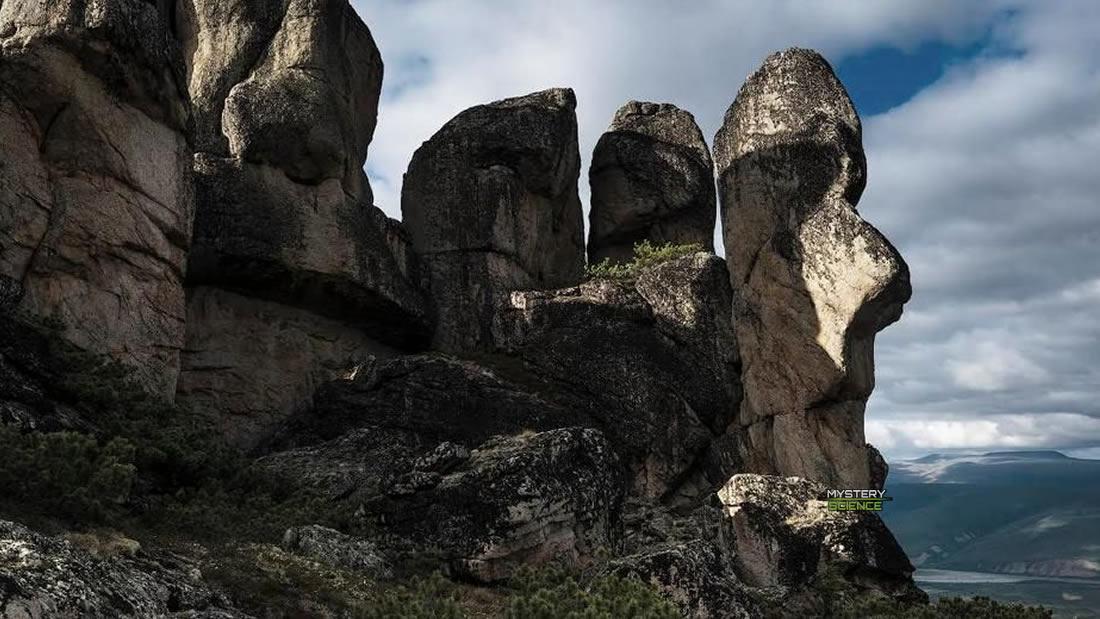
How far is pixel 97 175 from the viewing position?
109ft

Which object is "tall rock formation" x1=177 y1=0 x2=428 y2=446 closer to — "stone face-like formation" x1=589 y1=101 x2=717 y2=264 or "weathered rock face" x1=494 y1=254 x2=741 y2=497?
"weathered rock face" x1=494 y1=254 x2=741 y2=497

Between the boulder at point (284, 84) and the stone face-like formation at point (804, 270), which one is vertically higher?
the boulder at point (284, 84)

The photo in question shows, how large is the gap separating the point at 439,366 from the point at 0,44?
2111cm

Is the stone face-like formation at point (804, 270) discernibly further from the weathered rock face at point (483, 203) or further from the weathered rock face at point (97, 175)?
the weathered rock face at point (97, 175)

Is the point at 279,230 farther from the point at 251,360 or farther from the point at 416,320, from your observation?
the point at 416,320

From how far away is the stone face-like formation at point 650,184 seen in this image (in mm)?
54719

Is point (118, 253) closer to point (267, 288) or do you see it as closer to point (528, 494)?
point (267, 288)

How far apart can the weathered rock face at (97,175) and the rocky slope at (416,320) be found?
109 millimetres

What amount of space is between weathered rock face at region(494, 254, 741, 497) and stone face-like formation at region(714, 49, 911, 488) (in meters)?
1.79

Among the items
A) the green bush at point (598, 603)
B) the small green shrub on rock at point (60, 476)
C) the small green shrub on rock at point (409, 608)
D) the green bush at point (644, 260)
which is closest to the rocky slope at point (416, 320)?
the small green shrub on rock at point (60, 476)

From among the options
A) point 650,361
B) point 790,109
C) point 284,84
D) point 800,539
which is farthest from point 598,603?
point 790,109

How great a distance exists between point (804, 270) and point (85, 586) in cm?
3909

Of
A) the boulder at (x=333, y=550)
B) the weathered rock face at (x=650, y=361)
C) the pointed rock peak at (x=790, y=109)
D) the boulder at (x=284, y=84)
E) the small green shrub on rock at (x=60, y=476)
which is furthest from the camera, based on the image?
the pointed rock peak at (x=790, y=109)

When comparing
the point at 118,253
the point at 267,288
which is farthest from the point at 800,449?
the point at 118,253
